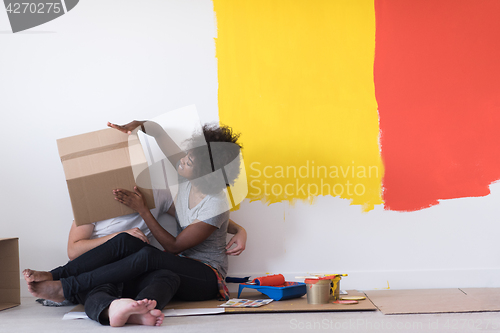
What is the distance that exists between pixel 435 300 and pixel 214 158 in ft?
3.53

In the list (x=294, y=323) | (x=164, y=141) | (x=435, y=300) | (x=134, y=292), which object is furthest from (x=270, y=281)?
(x=164, y=141)

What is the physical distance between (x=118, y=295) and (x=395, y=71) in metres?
1.60

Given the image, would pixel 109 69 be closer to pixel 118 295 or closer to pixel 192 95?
pixel 192 95

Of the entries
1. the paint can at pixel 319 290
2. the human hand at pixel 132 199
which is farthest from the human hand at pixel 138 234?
the paint can at pixel 319 290

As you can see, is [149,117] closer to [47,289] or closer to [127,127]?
[127,127]

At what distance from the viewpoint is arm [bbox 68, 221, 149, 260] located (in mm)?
1678

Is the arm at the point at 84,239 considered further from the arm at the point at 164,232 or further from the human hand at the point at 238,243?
the human hand at the point at 238,243

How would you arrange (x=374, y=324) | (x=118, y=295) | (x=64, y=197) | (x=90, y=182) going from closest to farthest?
(x=374, y=324), (x=118, y=295), (x=90, y=182), (x=64, y=197)

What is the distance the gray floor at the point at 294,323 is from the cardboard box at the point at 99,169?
412mm


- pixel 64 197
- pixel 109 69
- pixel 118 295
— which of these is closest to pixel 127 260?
pixel 118 295

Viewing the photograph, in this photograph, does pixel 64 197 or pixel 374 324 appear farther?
pixel 64 197

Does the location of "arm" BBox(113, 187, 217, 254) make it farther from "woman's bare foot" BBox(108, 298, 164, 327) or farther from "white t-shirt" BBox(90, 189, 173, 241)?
"woman's bare foot" BBox(108, 298, 164, 327)

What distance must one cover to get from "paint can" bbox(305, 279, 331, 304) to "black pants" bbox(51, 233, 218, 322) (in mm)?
382

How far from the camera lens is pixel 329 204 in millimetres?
1985
